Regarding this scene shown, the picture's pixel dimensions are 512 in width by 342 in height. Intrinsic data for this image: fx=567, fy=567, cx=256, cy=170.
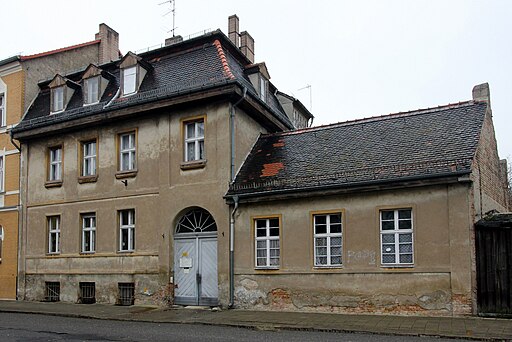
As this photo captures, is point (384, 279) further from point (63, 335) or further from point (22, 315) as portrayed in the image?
point (22, 315)

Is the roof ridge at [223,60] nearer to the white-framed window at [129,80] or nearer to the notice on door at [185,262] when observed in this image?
the white-framed window at [129,80]

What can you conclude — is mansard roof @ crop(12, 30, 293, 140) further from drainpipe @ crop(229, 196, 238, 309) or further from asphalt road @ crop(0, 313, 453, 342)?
asphalt road @ crop(0, 313, 453, 342)

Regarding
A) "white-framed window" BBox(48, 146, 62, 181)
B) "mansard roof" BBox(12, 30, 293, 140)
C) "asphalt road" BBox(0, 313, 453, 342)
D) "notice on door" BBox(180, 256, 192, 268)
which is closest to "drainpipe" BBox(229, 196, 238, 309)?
"notice on door" BBox(180, 256, 192, 268)

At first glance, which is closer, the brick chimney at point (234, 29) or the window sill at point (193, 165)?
the window sill at point (193, 165)

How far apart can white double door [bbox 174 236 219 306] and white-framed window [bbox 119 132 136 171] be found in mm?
3415

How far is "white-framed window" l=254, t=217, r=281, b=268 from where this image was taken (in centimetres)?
1764

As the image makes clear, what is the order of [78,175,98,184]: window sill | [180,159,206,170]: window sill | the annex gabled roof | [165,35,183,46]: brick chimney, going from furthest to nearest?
[165,35,183,46]: brick chimney → [78,175,98,184]: window sill → [180,159,206,170]: window sill → the annex gabled roof

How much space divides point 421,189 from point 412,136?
2.49 meters

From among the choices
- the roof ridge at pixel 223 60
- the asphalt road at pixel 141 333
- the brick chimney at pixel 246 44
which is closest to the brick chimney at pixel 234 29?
the brick chimney at pixel 246 44

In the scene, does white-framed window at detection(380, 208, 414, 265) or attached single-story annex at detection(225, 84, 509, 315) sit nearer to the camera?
attached single-story annex at detection(225, 84, 509, 315)

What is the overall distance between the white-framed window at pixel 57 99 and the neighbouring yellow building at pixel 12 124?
161 cm

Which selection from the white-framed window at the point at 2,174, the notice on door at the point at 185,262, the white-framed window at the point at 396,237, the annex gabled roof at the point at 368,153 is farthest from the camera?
the white-framed window at the point at 2,174

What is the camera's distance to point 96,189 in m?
21.2

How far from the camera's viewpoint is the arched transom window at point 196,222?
19.2 m
